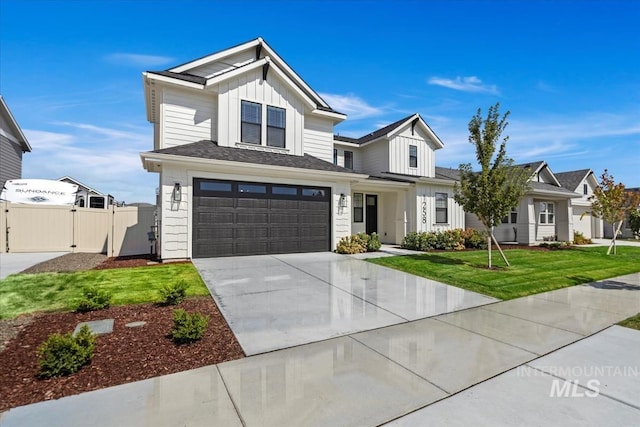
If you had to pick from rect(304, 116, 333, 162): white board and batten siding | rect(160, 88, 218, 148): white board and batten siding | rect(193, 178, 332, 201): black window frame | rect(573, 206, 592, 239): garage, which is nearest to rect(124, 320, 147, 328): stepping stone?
rect(193, 178, 332, 201): black window frame

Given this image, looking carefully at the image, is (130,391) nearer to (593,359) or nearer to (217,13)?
(593,359)

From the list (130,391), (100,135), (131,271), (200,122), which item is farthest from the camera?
(100,135)

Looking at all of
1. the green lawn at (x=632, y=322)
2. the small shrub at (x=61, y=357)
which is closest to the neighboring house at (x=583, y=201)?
the green lawn at (x=632, y=322)

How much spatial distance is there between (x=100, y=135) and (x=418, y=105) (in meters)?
18.8

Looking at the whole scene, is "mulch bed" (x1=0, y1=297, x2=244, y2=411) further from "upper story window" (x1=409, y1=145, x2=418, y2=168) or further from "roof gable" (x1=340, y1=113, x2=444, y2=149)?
"upper story window" (x1=409, y1=145, x2=418, y2=168)

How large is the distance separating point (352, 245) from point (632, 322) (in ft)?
27.1

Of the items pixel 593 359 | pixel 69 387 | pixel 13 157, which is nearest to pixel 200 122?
pixel 69 387

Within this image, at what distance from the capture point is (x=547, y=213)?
66.1 feet

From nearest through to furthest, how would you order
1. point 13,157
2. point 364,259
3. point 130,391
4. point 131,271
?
point 130,391, point 131,271, point 364,259, point 13,157

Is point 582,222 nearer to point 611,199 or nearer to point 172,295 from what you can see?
point 611,199

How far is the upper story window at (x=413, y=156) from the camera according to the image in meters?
17.4

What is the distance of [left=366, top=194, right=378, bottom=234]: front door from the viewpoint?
1686cm

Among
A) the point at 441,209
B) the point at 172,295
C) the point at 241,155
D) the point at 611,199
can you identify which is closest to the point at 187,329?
the point at 172,295

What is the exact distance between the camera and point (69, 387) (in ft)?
9.19
